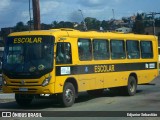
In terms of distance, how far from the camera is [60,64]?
16219mm

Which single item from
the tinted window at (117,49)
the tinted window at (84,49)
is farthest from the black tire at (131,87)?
the tinted window at (84,49)

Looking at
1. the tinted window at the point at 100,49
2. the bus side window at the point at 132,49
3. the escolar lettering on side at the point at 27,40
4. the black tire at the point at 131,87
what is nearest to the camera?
the escolar lettering on side at the point at 27,40

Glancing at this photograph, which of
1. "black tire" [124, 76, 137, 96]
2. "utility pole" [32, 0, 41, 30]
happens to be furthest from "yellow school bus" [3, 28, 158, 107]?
"utility pole" [32, 0, 41, 30]

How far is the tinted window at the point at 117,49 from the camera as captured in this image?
20123 mm

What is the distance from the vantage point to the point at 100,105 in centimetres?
1655

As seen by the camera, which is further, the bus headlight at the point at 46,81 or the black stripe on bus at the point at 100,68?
the black stripe on bus at the point at 100,68

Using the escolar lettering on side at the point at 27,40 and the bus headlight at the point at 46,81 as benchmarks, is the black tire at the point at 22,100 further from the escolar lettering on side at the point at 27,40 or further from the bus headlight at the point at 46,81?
the escolar lettering on side at the point at 27,40

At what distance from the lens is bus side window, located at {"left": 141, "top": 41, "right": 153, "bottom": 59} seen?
22.6 meters

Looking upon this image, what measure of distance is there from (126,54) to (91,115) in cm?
801

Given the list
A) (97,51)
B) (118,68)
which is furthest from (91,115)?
(118,68)

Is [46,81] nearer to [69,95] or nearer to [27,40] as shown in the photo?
[69,95]

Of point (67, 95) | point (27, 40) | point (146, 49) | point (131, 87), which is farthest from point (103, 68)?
point (146, 49)

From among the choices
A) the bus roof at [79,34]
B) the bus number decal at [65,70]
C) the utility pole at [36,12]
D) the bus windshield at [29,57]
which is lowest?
the bus number decal at [65,70]

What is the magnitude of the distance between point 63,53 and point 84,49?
1699mm
